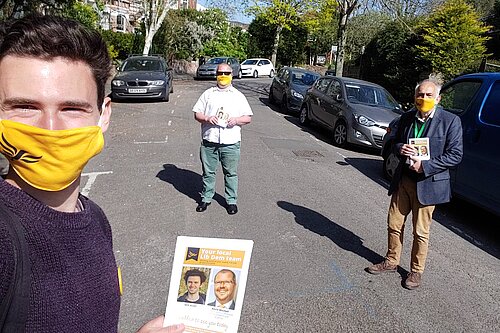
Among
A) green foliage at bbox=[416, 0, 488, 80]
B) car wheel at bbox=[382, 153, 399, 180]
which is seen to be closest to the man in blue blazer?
car wheel at bbox=[382, 153, 399, 180]

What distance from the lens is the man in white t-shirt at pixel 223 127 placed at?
5379 millimetres

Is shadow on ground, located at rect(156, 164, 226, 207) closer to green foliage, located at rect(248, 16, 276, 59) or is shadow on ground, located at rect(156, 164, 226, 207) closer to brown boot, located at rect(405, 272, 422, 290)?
brown boot, located at rect(405, 272, 422, 290)

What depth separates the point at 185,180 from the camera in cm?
703

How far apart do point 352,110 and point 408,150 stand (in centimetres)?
666

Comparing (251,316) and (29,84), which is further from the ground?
(29,84)

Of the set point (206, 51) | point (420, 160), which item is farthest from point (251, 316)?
point (206, 51)

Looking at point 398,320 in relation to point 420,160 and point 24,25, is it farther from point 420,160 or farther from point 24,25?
point 24,25

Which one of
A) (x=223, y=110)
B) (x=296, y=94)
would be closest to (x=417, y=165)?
(x=223, y=110)

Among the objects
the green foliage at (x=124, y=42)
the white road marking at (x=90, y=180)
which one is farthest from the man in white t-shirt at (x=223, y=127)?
the green foliage at (x=124, y=42)

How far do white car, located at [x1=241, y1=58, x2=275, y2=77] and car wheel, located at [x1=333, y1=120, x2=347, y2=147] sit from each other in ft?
83.5

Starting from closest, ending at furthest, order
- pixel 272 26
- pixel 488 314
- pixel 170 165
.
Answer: pixel 488 314, pixel 170 165, pixel 272 26

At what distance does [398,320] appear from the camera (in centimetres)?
347

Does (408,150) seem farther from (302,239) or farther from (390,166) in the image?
(390,166)

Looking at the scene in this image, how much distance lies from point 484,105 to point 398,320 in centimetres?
388
